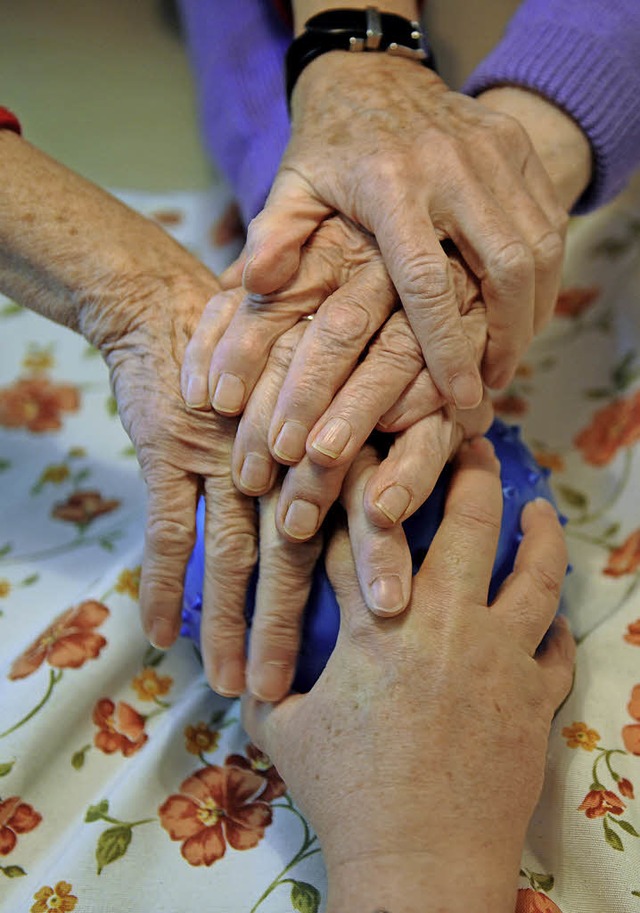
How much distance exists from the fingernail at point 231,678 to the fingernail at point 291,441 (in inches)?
8.7

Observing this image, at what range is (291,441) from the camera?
746mm

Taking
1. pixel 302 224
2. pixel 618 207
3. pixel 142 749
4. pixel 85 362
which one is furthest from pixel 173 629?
pixel 618 207

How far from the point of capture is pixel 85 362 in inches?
49.4

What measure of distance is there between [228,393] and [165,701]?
0.35 meters

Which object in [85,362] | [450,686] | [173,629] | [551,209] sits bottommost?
[85,362]

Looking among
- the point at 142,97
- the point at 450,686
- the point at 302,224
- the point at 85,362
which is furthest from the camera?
the point at 142,97

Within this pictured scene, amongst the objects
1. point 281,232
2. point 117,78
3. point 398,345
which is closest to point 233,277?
point 281,232

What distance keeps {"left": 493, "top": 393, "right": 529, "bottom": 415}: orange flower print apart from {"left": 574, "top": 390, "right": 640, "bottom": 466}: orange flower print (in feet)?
0.30

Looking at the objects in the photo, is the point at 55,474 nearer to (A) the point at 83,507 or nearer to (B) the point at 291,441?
(A) the point at 83,507

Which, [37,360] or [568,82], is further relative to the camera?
[37,360]

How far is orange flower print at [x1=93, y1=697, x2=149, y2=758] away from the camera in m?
0.85

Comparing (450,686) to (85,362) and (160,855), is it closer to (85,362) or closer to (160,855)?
(160,855)

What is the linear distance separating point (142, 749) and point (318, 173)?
62cm

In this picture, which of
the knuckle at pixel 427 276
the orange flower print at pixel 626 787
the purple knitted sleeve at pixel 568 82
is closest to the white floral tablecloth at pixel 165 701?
the orange flower print at pixel 626 787
